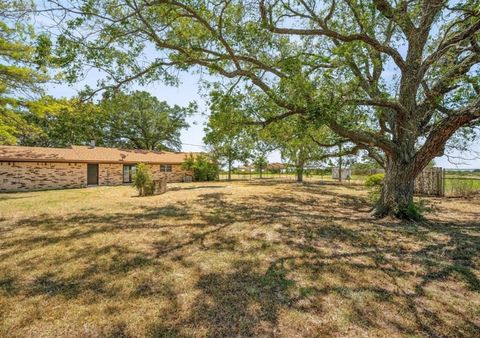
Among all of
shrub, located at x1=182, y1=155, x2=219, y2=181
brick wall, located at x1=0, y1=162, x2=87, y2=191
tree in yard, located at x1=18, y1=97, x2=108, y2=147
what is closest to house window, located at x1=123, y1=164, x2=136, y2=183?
brick wall, located at x1=0, y1=162, x2=87, y2=191

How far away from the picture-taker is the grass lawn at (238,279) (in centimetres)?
284

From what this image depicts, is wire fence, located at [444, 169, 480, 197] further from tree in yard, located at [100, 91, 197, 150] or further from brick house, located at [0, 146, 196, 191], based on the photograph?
tree in yard, located at [100, 91, 197, 150]

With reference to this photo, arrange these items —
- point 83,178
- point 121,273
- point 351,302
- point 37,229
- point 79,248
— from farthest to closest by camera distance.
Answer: point 83,178, point 37,229, point 79,248, point 121,273, point 351,302

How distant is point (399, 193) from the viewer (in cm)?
827

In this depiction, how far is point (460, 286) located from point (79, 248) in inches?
263

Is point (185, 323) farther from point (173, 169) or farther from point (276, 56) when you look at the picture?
point (173, 169)

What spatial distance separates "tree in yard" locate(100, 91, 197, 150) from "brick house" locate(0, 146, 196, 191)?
11.3m

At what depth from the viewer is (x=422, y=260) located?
4781 millimetres

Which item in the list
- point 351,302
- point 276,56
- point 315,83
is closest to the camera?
point 351,302

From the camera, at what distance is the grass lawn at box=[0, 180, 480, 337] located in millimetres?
2840

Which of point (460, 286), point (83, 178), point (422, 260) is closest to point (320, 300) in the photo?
point (460, 286)

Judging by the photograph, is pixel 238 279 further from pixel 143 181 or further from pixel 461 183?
pixel 461 183

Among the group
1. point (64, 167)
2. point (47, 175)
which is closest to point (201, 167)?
point (64, 167)

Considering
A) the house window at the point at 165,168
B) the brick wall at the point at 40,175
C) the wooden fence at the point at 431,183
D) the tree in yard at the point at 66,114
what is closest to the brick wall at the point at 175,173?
the house window at the point at 165,168
